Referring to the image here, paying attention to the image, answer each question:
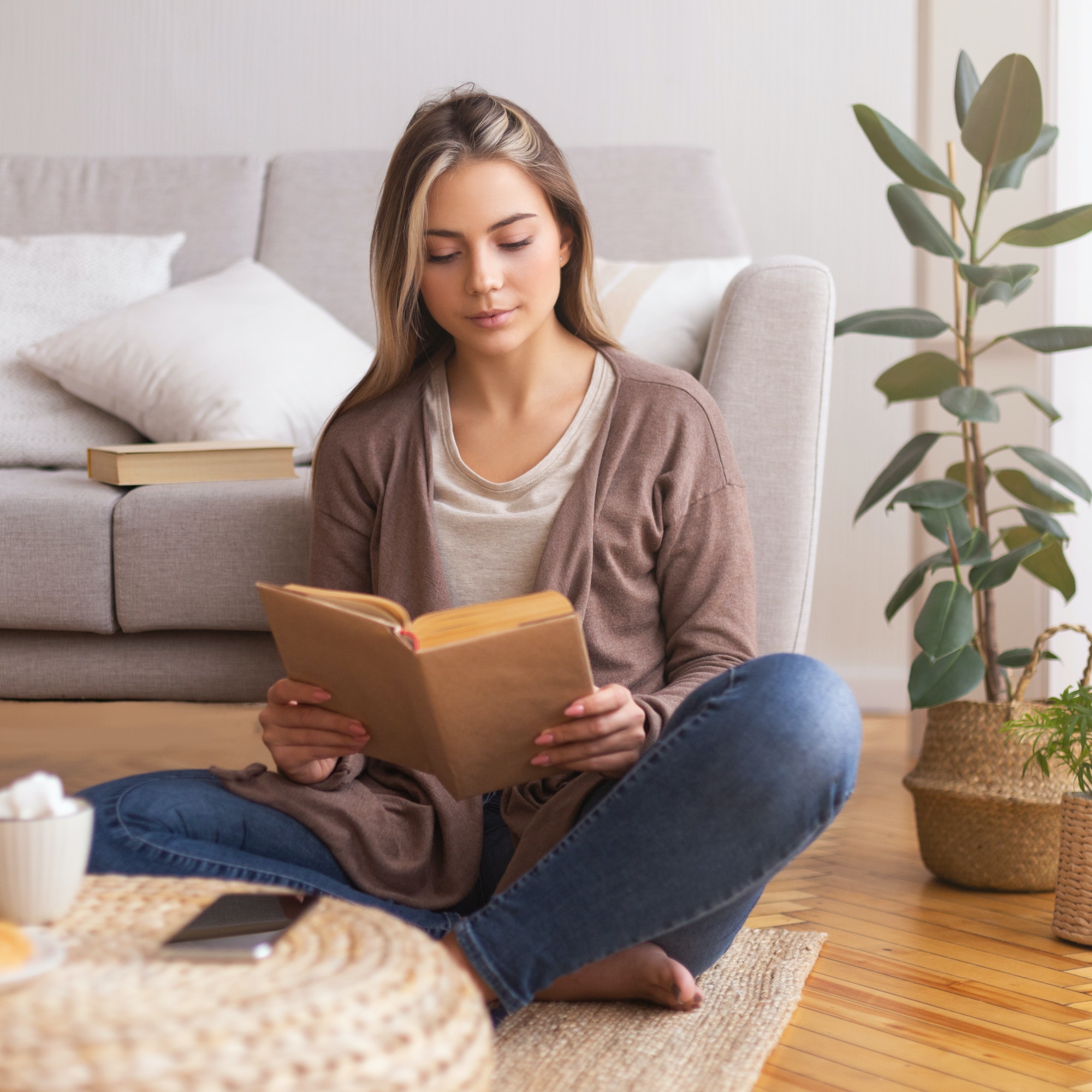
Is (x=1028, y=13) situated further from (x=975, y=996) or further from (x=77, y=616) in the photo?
(x=77, y=616)

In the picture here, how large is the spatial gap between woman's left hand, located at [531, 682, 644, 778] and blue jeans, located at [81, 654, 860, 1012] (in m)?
0.02

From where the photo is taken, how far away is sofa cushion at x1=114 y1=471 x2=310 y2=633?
4.84 ft

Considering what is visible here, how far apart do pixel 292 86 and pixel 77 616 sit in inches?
59.6

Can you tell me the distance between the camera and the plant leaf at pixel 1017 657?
1643mm

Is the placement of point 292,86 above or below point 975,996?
above

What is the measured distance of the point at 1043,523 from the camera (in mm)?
1630

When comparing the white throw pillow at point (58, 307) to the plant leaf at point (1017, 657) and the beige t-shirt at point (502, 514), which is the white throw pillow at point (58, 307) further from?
the plant leaf at point (1017, 657)

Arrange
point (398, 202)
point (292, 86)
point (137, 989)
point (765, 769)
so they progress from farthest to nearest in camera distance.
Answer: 1. point (292, 86)
2. point (398, 202)
3. point (765, 769)
4. point (137, 989)

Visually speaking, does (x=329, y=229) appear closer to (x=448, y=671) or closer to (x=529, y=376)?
(x=529, y=376)

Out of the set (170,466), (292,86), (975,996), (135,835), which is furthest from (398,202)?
(292,86)

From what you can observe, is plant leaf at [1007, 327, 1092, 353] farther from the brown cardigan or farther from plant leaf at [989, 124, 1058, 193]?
the brown cardigan

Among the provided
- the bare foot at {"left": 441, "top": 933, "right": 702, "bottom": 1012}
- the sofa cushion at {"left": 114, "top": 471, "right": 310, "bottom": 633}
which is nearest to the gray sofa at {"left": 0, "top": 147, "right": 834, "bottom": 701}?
the sofa cushion at {"left": 114, "top": 471, "right": 310, "bottom": 633}

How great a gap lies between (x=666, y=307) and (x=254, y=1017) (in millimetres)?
1321

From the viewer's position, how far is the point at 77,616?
1489 millimetres
